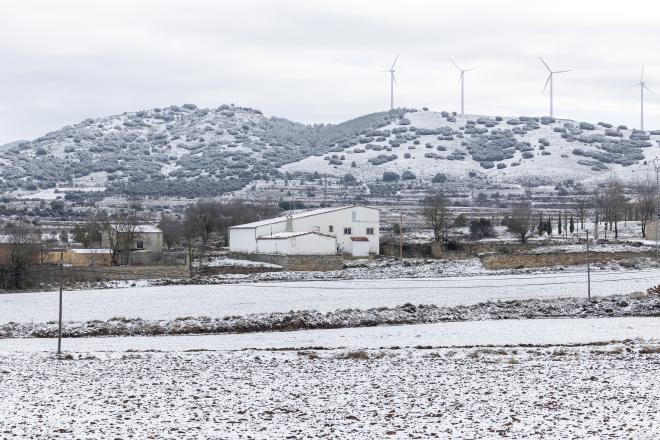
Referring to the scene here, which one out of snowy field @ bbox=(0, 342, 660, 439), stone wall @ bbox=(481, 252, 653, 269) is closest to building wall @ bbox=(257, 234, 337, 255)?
stone wall @ bbox=(481, 252, 653, 269)

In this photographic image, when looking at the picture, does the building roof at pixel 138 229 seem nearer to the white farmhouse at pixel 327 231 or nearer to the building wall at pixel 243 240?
the building wall at pixel 243 240

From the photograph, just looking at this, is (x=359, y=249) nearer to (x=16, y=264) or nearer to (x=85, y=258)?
(x=85, y=258)

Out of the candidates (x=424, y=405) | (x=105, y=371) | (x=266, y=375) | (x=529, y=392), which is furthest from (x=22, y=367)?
(x=529, y=392)

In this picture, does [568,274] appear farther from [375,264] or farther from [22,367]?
[22,367]

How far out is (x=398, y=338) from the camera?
31922 mm

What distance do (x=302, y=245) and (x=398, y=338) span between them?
42.2 metres

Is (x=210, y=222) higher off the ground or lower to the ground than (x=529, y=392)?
higher

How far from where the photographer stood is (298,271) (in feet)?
220

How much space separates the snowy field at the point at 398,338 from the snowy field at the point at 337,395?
340cm

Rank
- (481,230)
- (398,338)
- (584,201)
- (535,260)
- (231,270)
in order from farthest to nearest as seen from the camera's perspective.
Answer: (584,201), (481,230), (535,260), (231,270), (398,338)

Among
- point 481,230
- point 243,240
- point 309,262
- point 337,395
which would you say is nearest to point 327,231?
point 243,240

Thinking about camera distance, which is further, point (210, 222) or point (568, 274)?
point (210, 222)

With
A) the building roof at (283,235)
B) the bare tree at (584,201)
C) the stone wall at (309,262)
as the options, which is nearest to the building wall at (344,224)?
the building roof at (283,235)

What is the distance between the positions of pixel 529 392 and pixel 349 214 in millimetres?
63785
